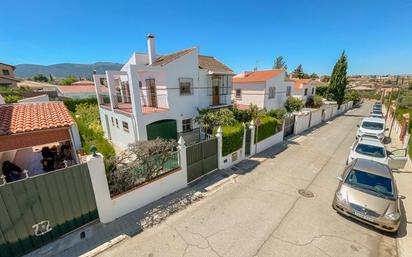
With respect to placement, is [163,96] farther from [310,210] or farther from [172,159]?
[310,210]

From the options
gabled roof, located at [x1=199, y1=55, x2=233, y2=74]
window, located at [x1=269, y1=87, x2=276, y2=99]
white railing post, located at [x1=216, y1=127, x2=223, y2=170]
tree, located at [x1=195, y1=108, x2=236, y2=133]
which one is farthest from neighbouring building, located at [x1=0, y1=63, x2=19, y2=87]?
white railing post, located at [x1=216, y1=127, x2=223, y2=170]

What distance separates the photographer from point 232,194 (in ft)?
25.0

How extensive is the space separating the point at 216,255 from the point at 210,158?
4.69 meters

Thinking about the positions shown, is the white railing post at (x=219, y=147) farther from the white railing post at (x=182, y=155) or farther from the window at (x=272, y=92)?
the window at (x=272, y=92)

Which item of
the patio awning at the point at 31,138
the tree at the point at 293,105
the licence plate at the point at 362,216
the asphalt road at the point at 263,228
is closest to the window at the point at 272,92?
the tree at the point at 293,105

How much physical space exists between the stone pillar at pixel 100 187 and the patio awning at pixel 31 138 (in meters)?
2.17

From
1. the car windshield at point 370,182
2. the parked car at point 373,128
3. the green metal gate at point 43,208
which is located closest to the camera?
the green metal gate at point 43,208

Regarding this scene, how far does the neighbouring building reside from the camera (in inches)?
1713

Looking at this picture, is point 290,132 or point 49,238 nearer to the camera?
point 49,238

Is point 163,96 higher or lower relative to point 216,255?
higher

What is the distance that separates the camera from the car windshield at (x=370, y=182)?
594 cm

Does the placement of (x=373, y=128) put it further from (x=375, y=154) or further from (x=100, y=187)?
(x=100, y=187)

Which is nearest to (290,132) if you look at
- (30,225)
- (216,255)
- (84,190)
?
(216,255)

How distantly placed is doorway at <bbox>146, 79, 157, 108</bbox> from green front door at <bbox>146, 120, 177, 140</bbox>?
2.46 metres
